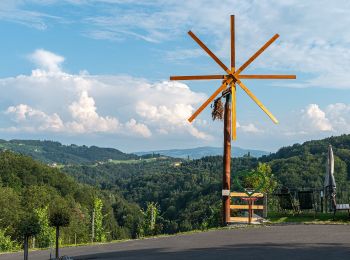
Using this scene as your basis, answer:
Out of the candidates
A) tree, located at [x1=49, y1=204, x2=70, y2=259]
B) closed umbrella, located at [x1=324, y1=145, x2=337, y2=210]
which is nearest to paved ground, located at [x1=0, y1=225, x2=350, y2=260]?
tree, located at [x1=49, y1=204, x2=70, y2=259]

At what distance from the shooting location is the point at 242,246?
13164 mm

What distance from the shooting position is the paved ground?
11.7 metres

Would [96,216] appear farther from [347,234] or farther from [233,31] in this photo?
[347,234]

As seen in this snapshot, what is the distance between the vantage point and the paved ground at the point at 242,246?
38.4 ft

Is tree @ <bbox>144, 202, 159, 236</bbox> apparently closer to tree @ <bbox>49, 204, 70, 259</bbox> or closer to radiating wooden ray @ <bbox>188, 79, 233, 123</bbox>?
radiating wooden ray @ <bbox>188, 79, 233, 123</bbox>

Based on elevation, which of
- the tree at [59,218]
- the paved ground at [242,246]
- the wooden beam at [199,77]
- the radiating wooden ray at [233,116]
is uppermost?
the wooden beam at [199,77]

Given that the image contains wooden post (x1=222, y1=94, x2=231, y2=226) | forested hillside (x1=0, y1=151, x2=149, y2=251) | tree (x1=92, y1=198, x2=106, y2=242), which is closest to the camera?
wooden post (x1=222, y1=94, x2=231, y2=226)

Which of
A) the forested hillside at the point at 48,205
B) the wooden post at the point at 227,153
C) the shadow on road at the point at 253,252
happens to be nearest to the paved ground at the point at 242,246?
the shadow on road at the point at 253,252

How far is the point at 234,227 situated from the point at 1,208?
64.7 meters

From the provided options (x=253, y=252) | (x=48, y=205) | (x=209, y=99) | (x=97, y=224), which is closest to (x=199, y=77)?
(x=209, y=99)

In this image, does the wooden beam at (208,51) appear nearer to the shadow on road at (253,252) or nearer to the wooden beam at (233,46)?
the wooden beam at (233,46)

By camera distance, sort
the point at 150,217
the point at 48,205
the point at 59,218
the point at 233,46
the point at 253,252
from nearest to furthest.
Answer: the point at 253,252 < the point at 59,218 < the point at 233,46 < the point at 150,217 < the point at 48,205

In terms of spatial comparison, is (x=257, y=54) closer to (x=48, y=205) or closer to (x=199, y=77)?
(x=199, y=77)

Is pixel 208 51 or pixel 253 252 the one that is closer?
pixel 253 252
